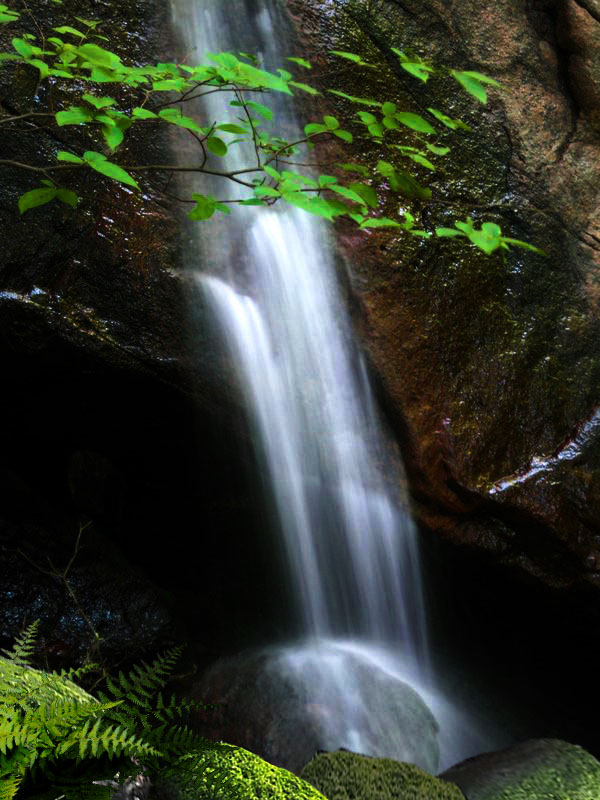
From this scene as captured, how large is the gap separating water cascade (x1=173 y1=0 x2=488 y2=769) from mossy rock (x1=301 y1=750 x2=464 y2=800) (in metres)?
1.08

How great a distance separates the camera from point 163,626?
15.0 feet

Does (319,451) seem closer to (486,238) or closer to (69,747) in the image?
(486,238)

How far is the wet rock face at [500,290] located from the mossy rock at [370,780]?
155 centimetres

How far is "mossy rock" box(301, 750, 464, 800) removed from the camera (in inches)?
106

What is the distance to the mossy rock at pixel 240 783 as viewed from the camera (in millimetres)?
1912

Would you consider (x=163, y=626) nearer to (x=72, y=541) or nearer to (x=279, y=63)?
(x=72, y=541)

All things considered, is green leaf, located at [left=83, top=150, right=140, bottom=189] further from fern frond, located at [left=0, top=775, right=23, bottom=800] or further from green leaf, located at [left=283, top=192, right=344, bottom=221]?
fern frond, located at [left=0, top=775, right=23, bottom=800]

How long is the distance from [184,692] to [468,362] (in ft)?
8.39

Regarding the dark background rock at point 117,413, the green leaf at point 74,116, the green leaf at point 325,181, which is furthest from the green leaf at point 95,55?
the dark background rock at point 117,413

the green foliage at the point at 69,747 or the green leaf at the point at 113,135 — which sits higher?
the green leaf at the point at 113,135

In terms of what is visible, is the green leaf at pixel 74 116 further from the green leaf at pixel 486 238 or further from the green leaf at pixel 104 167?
the green leaf at pixel 486 238

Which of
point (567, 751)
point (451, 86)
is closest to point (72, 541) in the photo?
point (567, 751)

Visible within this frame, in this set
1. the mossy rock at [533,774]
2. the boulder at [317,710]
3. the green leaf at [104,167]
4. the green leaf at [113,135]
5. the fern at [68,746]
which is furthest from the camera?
the boulder at [317,710]

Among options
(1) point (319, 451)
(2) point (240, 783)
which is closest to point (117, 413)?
(1) point (319, 451)
